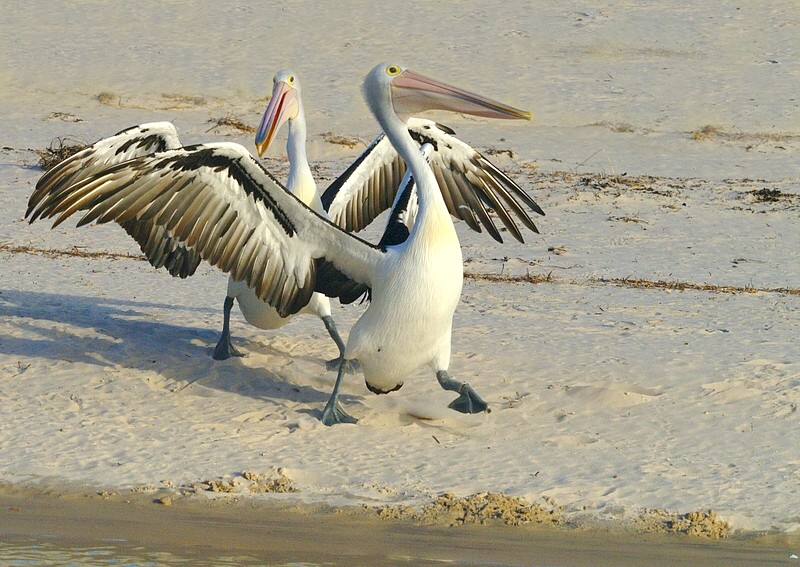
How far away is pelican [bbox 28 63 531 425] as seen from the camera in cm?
564

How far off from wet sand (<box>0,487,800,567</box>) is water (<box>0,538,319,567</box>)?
4 cm

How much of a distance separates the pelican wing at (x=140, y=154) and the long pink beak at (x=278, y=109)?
481 mm

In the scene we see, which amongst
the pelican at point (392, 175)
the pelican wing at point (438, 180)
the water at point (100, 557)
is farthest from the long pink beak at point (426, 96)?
the water at point (100, 557)

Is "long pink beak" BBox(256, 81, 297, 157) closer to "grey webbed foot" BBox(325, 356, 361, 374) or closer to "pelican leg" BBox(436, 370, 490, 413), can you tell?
"grey webbed foot" BBox(325, 356, 361, 374)

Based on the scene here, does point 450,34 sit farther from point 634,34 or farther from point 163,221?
point 163,221

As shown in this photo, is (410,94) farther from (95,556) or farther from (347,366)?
(95,556)

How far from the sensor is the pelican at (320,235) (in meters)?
5.64

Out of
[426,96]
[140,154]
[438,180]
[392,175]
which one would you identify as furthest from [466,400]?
[140,154]

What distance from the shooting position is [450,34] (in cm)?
2177

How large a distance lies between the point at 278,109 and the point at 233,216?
1321 mm

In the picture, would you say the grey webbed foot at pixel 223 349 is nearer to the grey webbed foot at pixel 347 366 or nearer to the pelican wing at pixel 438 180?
the grey webbed foot at pixel 347 366

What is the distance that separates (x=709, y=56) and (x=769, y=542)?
55.2 feet

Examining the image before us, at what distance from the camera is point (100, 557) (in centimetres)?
441

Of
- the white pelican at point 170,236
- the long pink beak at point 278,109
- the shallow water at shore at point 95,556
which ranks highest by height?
the long pink beak at point 278,109
